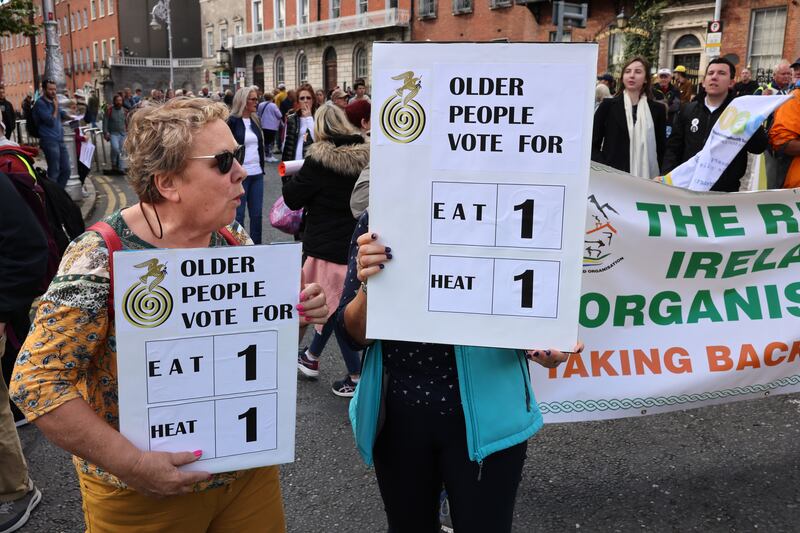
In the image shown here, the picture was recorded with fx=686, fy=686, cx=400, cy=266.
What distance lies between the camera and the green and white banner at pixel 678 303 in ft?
10.7

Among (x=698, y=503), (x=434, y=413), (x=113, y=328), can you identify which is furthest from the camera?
(x=698, y=503)

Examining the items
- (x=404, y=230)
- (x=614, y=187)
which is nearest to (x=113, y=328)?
(x=404, y=230)

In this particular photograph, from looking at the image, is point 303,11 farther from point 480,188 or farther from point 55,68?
point 480,188

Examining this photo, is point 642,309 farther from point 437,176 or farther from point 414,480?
point 437,176

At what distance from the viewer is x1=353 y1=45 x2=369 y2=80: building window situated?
4324 centimetres

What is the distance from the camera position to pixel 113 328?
5.57 ft

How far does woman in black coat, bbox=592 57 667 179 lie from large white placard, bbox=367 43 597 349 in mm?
5125

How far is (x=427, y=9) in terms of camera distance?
38969mm

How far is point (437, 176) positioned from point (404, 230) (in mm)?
157

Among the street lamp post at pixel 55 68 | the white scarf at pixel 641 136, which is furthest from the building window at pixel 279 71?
the white scarf at pixel 641 136

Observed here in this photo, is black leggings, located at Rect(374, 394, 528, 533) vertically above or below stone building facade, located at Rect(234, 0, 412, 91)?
below

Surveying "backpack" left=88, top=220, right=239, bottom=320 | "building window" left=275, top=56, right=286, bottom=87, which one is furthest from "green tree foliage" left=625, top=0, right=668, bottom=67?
"building window" left=275, top=56, right=286, bottom=87

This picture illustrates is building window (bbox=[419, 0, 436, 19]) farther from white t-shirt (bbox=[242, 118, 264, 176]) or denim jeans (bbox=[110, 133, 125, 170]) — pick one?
white t-shirt (bbox=[242, 118, 264, 176])

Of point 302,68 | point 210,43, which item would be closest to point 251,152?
point 302,68
